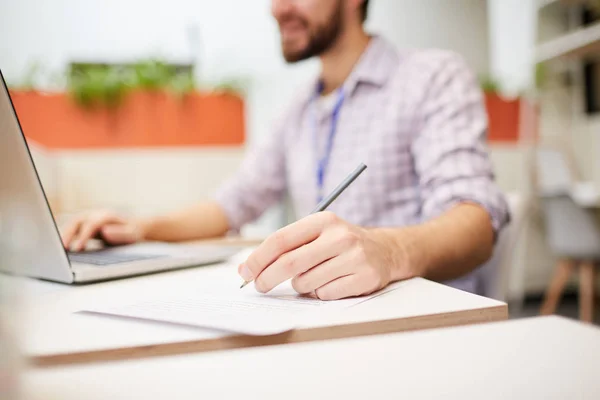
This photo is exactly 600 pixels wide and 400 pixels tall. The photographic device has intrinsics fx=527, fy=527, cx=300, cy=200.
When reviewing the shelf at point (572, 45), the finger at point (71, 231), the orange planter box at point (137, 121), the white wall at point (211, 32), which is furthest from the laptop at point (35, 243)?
the shelf at point (572, 45)

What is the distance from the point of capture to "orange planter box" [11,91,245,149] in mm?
2625

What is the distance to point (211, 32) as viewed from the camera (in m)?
5.18

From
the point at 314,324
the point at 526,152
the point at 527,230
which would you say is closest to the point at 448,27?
the point at 526,152

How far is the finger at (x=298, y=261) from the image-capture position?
50cm

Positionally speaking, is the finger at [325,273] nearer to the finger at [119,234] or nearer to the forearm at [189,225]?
the finger at [119,234]

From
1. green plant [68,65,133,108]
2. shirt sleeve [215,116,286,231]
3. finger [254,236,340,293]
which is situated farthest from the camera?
green plant [68,65,133,108]

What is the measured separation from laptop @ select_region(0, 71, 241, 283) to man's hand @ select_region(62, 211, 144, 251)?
10 cm

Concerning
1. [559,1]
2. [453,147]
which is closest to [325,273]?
[453,147]

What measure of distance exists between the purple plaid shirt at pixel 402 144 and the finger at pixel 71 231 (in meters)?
0.52

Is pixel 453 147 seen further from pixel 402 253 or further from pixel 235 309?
pixel 235 309

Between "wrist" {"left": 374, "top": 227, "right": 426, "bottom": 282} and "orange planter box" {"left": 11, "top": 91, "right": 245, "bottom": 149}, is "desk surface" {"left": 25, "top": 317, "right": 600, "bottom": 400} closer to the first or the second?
"wrist" {"left": 374, "top": 227, "right": 426, "bottom": 282}

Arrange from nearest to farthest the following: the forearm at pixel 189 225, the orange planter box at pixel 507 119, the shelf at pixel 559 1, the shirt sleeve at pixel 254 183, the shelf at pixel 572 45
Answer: the forearm at pixel 189 225, the shirt sleeve at pixel 254 183, the shelf at pixel 572 45, the orange planter box at pixel 507 119, the shelf at pixel 559 1

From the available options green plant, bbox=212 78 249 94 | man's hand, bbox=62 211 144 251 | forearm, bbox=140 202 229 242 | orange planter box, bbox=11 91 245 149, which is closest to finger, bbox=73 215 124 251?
man's hand, bbox=62 211 144 251

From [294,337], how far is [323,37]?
1.05 m
